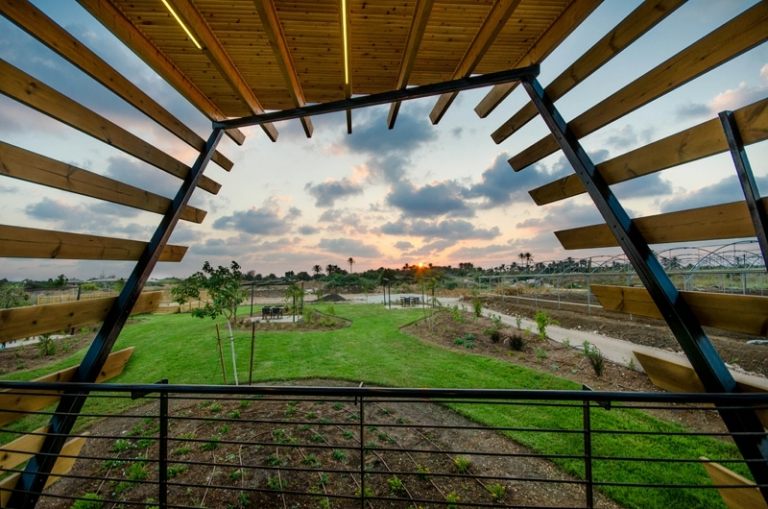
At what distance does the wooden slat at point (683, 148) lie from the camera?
3.44 ft

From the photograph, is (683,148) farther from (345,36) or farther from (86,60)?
(86,60)

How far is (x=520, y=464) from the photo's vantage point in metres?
3.10

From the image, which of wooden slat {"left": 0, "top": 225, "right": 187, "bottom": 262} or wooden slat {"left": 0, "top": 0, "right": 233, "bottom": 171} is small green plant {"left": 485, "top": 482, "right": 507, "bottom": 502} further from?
wooden slat {"left": 0, "top": 0, "right": 233, "bottom": 171}

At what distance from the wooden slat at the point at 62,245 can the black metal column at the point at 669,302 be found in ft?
8.61

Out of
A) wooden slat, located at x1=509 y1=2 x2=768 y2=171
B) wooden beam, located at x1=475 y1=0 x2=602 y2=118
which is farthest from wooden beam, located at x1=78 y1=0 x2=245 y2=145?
wooden slat, located at x1=509 y1=2 x2=768 y2=171

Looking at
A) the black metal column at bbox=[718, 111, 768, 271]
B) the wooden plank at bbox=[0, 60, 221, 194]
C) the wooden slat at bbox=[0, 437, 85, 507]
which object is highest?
the wooden plank at bbox=[0, 60, 221, 194]

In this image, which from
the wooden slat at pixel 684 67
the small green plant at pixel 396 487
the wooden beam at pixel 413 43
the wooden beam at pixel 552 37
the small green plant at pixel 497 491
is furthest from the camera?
the small green plant at pixel 396 487

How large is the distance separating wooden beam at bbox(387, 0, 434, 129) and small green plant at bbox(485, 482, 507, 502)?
10.4 feet

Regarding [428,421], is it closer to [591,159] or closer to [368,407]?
[368,407]

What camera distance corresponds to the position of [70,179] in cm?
147

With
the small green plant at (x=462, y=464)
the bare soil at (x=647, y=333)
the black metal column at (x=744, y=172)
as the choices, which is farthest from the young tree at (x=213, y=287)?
the bare soil at (x=647, y=333)

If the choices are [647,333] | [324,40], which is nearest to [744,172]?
[324,40]

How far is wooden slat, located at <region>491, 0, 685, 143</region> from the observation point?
126 cm

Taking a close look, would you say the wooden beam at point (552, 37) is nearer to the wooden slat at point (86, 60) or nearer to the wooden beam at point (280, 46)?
the wooden beam at point (280, 46)
